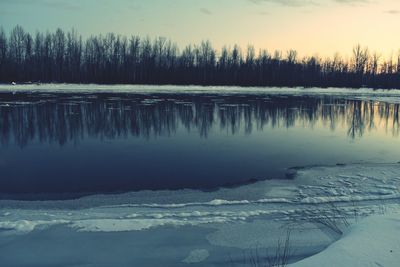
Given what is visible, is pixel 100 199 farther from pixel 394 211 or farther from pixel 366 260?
pixel 394 211

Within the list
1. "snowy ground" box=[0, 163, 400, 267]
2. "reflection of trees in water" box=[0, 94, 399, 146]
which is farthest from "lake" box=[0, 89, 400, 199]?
"snowy ground" box=[0, 163, 400, 267]

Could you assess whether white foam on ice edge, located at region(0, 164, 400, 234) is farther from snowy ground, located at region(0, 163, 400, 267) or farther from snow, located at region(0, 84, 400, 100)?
snow, located at region(0, 84, 400, 100)

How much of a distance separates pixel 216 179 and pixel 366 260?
4.92 m

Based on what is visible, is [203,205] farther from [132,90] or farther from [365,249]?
[132,90]

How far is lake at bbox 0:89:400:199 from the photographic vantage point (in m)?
8.66

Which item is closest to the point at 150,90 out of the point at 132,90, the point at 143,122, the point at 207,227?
the point at 132,90

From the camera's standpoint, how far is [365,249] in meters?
4.42

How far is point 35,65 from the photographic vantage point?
238 ft

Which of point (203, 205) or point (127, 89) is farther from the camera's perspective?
point (127, 89)

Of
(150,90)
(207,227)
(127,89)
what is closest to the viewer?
(207,227)

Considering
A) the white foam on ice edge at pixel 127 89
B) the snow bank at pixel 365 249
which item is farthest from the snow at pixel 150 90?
the snow bank at pixel 365 249

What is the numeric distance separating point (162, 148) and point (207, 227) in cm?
658

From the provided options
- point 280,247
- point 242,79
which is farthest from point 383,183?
point 242,79

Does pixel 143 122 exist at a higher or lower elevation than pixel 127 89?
lower
